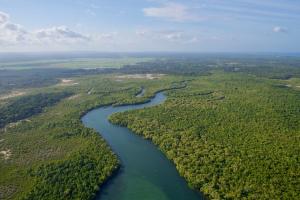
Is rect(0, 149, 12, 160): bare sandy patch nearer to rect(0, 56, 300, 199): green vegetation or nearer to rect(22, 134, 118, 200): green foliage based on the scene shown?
rect(0, 56, 300, 199): green vegetation

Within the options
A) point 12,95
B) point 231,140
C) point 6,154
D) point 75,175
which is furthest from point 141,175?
point 12,95

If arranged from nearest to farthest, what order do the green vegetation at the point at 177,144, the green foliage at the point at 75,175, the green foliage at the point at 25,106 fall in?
the green foliage at the point at 75,175 < the green vegetation at the point at 177,144 < the green foliage at the point at 25,106

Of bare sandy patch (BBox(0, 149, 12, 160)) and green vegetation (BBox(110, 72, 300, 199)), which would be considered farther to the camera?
bare sandy patch (BBox(0, 149, 12, 160))

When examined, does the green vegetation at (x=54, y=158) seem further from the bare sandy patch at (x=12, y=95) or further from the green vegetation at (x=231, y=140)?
the bare sandy patch at (x=12, y=95)

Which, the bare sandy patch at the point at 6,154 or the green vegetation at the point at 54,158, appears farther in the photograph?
the bare sandy patch at the point at 6,154

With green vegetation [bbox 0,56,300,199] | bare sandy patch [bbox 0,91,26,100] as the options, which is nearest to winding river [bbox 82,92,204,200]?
green vegetation [bbox 0,56,300,199]

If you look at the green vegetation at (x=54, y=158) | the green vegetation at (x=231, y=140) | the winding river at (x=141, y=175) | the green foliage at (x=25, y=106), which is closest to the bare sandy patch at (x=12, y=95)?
the green foliage at (x=25, y=106)

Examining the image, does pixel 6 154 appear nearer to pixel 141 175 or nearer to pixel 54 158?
pixel 54 158

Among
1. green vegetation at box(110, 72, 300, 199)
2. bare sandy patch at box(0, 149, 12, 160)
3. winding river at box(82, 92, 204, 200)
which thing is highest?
green vegetation at box(110, 72, 300, 199)
